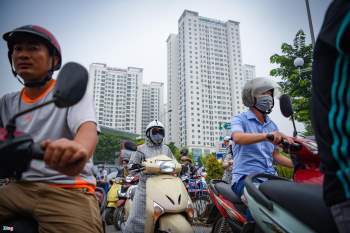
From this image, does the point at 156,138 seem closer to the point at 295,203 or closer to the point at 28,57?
the point at 28,57

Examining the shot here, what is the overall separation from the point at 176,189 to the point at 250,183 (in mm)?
1791

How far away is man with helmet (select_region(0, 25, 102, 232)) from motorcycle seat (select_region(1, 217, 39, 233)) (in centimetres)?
3

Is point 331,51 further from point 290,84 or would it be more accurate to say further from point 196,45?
point 196,45

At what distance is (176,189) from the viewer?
3.62m

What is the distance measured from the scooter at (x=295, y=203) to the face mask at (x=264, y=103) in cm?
84

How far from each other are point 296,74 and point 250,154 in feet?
34.7

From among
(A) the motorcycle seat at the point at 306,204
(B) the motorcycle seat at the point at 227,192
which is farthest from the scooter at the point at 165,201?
(A) the motorcycle seat at the point at 306,204

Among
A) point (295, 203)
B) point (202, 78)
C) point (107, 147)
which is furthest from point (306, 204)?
point (202, 78)

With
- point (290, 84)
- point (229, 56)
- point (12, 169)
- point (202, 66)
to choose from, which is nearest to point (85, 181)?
point (12, 169)

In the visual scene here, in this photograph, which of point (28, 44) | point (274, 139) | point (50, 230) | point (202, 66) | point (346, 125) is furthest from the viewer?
point (202, 66)

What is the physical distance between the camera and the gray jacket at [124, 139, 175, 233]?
3812 millimetres

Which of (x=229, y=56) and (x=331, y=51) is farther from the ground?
(x=229, y=56)

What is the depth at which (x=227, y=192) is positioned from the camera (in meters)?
2.80

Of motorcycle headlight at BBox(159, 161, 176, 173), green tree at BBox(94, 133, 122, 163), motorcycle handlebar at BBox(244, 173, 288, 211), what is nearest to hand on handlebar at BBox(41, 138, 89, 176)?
motorcycle handlebar at BBox(244, 173, 288, 211)
